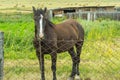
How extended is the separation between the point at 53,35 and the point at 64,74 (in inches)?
60.6

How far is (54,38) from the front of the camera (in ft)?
30.1

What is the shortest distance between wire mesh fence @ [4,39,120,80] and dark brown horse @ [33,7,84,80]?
0.19 metres

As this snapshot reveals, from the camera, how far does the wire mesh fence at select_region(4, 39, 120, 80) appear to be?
9922 millimetres

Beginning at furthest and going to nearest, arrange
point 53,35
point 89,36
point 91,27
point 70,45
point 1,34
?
point 91,27
point 89,36
point 70,45
point 53,35
point 1,34

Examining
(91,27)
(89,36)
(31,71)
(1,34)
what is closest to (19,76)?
(31,71)

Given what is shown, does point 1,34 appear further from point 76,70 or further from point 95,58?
point 95,58

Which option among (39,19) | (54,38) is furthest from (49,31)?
(39,19)

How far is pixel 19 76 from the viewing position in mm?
10023

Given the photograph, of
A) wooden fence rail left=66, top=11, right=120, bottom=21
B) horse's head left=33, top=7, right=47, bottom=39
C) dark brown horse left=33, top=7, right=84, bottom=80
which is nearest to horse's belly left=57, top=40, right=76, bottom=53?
dark brown horse left=33, top=7, right=84, bottom=80

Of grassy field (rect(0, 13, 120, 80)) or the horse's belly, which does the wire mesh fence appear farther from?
the horse's belly

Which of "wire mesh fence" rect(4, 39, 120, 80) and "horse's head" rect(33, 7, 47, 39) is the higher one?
"horse's head" rect(33, 7, 47, 39)

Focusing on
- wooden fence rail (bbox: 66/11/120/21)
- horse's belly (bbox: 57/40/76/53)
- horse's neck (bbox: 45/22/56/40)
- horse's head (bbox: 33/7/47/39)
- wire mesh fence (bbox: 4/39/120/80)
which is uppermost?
horse's head (bbox: 33/7/47/39)

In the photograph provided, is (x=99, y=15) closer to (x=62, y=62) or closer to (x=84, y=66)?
(x=62, y=62)

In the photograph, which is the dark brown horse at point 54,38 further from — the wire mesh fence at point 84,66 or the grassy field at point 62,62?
the grassy field at point 62,62
